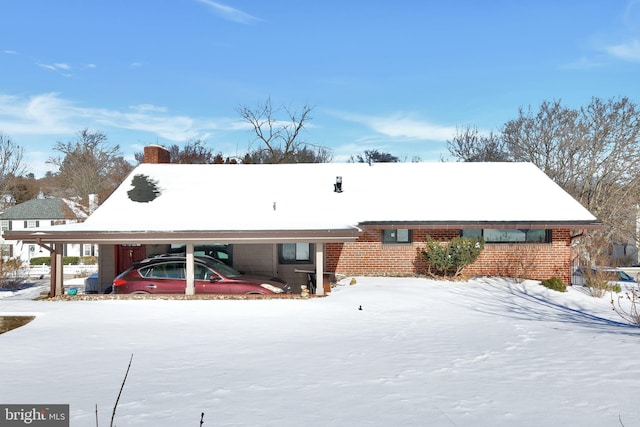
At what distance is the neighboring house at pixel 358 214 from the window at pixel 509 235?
38mm

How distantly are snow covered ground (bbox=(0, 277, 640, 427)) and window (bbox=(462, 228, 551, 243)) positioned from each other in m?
5.62

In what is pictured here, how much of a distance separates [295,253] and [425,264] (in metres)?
5.06

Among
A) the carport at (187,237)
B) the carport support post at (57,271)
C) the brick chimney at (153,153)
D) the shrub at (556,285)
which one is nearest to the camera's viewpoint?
the carport at (187,237)

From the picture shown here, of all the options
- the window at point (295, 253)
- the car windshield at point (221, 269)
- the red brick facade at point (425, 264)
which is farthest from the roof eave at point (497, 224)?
the car windshield at point (221, 269)

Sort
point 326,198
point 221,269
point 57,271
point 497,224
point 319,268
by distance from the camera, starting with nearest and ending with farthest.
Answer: point 319,268, point 57,271, point 221,269, point 497,224, point 326,198

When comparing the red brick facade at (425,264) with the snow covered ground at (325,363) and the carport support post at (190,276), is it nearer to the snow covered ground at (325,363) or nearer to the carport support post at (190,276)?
the snow covered ground at (325,363)

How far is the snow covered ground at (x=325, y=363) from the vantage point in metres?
5.93

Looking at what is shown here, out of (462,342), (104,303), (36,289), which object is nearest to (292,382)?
(462,342)

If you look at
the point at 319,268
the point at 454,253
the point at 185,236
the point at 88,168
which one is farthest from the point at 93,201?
the point at 454,253

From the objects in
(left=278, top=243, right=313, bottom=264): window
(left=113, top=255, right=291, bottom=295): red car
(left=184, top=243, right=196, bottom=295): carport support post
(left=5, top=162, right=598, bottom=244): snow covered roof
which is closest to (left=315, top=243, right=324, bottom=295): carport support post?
(left=5, top=162, right=598, bottom=244): snow covered roof

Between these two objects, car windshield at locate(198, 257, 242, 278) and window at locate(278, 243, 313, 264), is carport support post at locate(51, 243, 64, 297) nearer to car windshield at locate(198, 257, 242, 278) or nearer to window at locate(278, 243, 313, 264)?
car windshield at locate(198, 257, 242, 278)

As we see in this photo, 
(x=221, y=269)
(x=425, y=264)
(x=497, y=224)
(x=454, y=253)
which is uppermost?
(x=497, y=224)

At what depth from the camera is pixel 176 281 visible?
47.9 ft

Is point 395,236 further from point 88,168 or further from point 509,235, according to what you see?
point 88,168
